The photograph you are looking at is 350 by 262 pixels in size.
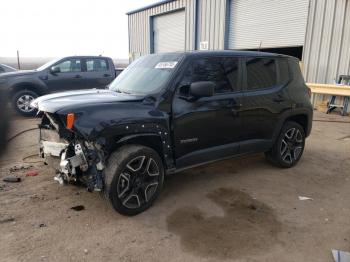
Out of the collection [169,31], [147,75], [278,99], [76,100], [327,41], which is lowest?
[278,99]

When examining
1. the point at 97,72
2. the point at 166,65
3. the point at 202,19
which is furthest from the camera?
the point at 202,19

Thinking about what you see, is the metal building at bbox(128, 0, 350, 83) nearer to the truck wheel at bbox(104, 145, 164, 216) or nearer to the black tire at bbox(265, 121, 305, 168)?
the black tire at bbox(265, 121, 305, 168)

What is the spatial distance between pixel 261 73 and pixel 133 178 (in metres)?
2.60

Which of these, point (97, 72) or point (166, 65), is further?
point (97, 72)

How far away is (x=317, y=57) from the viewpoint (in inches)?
451

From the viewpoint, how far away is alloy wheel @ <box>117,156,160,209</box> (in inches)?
143

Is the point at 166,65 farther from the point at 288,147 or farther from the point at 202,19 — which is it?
the point at 202,19

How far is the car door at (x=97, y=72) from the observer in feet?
35.2

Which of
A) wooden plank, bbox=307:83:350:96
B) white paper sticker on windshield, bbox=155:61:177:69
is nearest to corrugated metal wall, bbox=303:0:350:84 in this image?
wooden plank, bbox=307:83:350:96

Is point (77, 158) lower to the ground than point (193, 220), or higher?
higher

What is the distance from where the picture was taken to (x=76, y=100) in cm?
367

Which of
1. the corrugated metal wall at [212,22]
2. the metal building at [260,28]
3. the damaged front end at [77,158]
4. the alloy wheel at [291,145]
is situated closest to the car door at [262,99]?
the alloy wheel at [291,145]

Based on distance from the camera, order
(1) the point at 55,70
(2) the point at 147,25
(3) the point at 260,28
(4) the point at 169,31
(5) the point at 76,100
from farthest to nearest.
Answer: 1. (2) the point at 147,25
2. (4) the point at 169,31
3. (3) the point at 260,28
4. (1) the point at 55,70
5. (5) the point at 76,100

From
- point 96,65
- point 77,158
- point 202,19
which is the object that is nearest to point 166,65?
point 77,158
